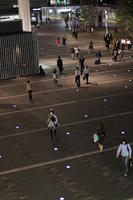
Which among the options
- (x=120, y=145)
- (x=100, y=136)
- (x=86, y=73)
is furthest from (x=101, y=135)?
(x=86, y=73)

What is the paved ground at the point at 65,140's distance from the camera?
13.4m

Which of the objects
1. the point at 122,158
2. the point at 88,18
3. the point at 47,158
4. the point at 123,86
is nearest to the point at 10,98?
the point at 123,86

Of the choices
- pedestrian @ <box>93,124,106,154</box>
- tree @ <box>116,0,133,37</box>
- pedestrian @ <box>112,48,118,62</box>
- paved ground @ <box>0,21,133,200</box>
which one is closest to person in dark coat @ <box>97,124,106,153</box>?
pedestrian @ <box>93,124,106,154</box>

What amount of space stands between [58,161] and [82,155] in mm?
941

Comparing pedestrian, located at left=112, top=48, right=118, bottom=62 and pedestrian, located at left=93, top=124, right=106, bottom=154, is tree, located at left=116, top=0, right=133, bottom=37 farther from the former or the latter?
pedestrian, located at left=93, top=124, right=106, bottom=154

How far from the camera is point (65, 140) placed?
1753 cm

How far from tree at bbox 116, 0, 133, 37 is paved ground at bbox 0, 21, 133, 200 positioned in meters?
10.7

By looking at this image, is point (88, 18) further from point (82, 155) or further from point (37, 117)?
point (82, 155)

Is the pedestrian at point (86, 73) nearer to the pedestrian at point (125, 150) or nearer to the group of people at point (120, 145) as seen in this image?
the group of people at point (120, 145)

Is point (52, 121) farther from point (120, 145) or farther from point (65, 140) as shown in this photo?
point (120, 145)

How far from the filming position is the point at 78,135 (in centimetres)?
1806

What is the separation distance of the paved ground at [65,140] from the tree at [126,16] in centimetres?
1070

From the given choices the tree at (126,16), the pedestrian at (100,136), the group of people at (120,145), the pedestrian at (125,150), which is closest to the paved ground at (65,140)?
the group of people at (120,145)

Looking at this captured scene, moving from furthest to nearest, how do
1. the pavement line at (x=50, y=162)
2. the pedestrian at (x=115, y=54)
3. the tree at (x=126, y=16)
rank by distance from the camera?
the tree at (x=126, y=16), the pedestrian at (x=115, y=54), the pavement line at (x=50, y=162)
